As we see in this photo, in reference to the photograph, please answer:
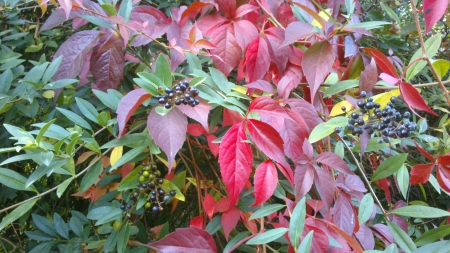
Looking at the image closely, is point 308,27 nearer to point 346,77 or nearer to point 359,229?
point 346,77

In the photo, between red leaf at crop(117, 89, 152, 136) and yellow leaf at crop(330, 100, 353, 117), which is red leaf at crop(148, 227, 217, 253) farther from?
yellow leaf at crop(330, 100, 353, 117)

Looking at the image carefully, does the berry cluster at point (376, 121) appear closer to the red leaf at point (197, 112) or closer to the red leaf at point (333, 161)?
the red leaf at point (333, 161)

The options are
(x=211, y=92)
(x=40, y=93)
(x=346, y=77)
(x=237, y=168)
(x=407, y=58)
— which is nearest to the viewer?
(x=237, y=168)

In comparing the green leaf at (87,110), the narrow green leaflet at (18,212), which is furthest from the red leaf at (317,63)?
the narrow green leaflet at (18,212)

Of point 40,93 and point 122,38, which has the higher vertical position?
point 122,38

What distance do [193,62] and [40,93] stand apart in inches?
21.4

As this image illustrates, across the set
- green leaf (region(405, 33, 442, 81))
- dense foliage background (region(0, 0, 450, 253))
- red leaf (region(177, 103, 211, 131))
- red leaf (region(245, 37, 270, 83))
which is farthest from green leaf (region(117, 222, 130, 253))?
green leaf (region(405, 33, 442, 81))

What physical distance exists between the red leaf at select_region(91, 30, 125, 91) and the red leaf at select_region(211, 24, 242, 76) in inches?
8.4

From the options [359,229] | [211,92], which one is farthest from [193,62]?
[359,229]

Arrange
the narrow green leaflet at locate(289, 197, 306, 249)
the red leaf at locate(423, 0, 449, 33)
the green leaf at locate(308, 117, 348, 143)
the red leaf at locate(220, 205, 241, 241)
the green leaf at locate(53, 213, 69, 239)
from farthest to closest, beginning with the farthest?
1. the green leaf at locate(53, 213, 69, 239)
2. the red leaf at locate(220, 205, 241, 241)
3. the green leaf at locate(308, 117, 348, 143)
4. the narrow green leaflet at locate(289, 197, 306, 249)
5. the red leaf at locate(423, 0, 449, 33)

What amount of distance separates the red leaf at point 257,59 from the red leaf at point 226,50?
53 millimetres

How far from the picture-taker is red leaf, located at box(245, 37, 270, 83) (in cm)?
79

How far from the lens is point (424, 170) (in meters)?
0.72

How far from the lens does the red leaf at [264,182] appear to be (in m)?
0.66
